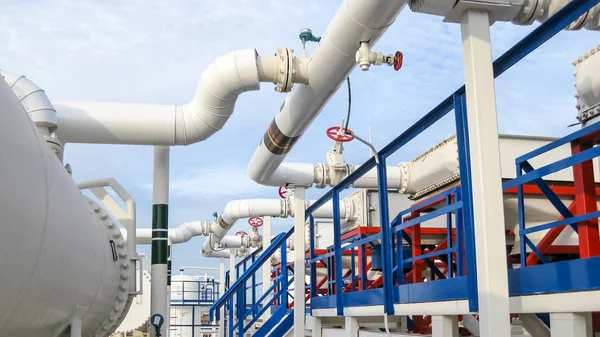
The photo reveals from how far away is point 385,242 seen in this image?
4.94 metres

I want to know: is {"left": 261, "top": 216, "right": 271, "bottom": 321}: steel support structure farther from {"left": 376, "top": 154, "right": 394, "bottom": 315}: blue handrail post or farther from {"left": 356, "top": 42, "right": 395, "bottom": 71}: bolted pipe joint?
{"left": 356, "top": 42, "right": 395, "bottom": 71}: bolted pipe joint

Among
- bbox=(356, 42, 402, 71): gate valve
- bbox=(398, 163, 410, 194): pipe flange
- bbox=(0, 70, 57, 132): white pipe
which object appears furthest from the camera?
bbox=(398, 163, 410, 194): pipe flange

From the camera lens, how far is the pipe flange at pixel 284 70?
5.51 m

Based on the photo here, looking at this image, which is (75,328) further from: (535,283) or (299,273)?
(299,273)

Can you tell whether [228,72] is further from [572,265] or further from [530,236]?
[572,265]

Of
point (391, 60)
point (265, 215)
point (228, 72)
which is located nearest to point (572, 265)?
point (391, 60)

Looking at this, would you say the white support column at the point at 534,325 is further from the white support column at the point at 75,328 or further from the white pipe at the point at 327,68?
the white support column at the point at 75,328

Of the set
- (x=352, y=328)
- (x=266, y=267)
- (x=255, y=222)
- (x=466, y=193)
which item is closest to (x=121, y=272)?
(x=352, y=328)

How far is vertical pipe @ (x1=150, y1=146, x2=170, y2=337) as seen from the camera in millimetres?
8148

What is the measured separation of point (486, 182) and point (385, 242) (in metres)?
1.90

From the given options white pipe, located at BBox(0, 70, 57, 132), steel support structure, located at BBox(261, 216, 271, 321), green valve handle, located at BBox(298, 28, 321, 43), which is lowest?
steel support structure, located at BBox(261, 216, 271, 321)

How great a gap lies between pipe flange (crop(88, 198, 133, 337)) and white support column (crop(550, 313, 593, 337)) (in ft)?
12.3

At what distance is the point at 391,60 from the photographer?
4789 millimetres

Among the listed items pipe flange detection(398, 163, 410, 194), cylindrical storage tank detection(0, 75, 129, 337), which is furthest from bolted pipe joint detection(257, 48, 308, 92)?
pipe flange detection(398, 163, 410, 194)
